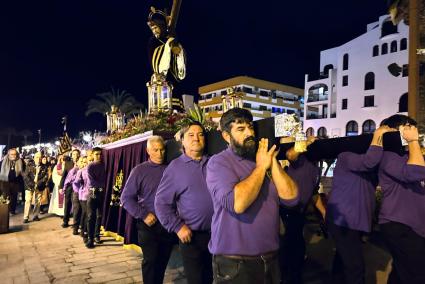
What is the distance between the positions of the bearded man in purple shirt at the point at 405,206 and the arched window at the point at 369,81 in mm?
35341

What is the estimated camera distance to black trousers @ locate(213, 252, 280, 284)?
2.08 m

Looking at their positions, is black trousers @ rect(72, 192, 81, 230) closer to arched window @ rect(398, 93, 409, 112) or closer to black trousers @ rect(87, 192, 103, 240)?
black trousers @ rect(87, 192, 103, 240)

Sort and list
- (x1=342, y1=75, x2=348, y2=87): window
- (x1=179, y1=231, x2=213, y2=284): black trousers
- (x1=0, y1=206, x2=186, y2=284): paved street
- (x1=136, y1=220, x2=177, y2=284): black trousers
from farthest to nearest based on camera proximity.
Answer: (x1=342, y1=75, x2=348, y2=87): window
(x1=0, y1=206, x2=186, y2=284): paved street
(x1=136, y1=220, x2=177, y2=284): black trousers
(x1=179, y1=231, x2=213, y2=284): black trousers

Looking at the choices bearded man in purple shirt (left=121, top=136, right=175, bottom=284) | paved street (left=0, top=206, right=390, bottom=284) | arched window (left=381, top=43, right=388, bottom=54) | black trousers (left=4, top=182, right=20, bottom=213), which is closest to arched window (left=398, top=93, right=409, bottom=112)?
arched window (left=381, top=43, right=388, bottom=54)

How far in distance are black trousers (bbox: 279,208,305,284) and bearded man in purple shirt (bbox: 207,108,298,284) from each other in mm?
1790

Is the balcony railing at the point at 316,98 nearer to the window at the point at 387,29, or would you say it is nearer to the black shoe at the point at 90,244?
the window at the point at 387,29

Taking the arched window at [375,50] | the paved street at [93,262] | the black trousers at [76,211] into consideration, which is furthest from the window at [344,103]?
the black trousers at [76,211]

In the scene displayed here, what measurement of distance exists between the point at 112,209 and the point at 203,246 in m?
4.47

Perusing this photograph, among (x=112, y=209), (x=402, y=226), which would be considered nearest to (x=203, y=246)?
(x=402, y=226)

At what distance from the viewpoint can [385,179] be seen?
313 cm

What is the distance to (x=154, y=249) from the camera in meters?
3.64

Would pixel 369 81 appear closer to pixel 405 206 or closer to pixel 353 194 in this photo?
pixel 353 194

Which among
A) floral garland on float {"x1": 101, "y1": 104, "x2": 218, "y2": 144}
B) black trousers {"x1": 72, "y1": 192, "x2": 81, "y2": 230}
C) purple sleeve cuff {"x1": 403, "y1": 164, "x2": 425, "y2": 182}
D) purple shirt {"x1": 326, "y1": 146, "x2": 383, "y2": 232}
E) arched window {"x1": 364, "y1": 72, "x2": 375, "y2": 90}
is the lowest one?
black trousers {"x1": 72, "y1": 192, "x2": 81, "y2": 230}

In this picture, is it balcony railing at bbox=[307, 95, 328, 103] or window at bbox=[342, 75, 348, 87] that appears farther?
balcony railing at bbox=[307, 95, 328, 103]
